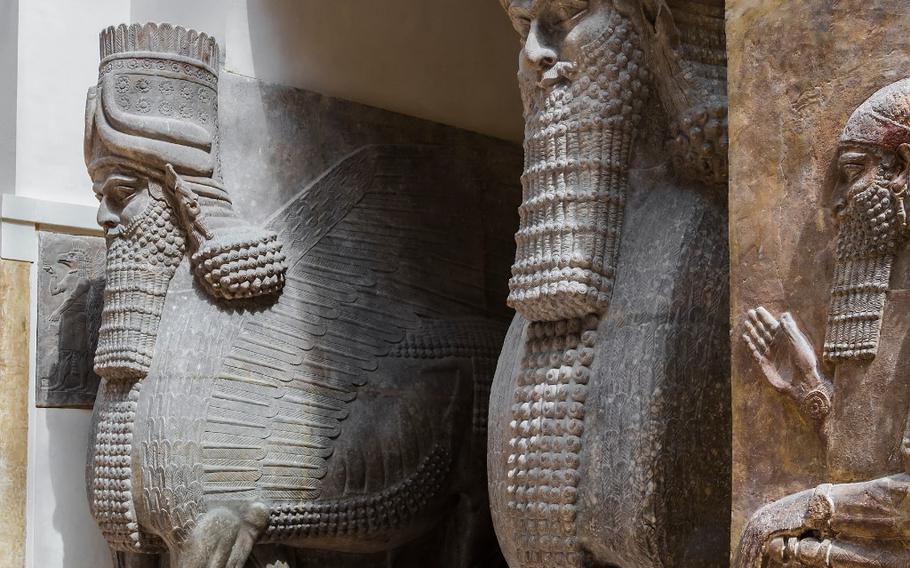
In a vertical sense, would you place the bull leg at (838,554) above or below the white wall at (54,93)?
below

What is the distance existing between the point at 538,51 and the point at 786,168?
1011mm

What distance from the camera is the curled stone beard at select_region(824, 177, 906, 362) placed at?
8.34ft

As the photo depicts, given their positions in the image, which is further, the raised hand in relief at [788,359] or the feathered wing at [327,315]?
the feathered wing at [327,315]

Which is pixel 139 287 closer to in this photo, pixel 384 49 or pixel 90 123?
pixel 90 123

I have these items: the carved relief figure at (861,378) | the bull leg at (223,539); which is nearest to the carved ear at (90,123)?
the bull leg at (223,539)

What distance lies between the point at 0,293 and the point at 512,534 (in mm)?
3131

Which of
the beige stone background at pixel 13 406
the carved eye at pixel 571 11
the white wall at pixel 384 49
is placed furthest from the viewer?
the beige stone background at pixel 13 406

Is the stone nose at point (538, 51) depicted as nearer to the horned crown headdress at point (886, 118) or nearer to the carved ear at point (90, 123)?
the horned crown headdress at point (886, 118)

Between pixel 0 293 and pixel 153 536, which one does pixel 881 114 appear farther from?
pixel 0 293

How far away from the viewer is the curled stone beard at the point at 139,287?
4.81 m

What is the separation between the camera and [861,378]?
2.56 m

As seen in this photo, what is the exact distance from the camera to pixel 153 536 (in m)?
4.79


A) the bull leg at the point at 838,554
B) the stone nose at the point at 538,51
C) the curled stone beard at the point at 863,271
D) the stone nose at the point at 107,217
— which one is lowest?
the bull leg at the point at 838,554

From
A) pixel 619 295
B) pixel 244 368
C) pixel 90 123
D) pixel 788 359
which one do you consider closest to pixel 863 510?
pixel 788 359
